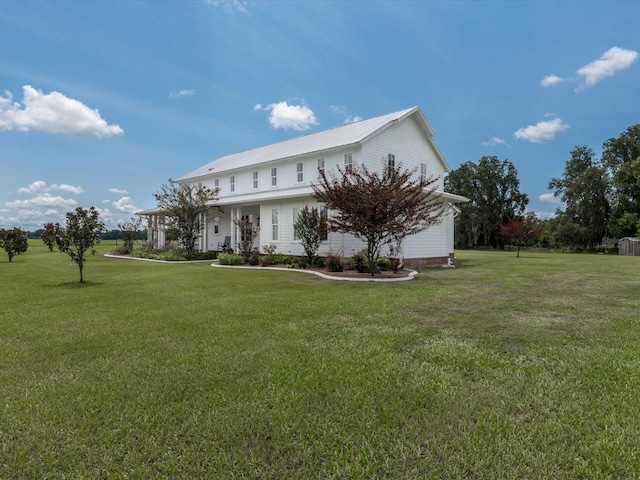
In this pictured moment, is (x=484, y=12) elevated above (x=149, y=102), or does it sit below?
above

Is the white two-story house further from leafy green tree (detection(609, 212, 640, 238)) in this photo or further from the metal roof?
leafy green tree (detection(609, 212, 640, 238))

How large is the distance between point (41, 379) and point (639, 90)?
95.9ft

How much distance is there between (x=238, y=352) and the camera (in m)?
4.37

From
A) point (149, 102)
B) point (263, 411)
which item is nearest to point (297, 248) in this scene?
point (149, 102)

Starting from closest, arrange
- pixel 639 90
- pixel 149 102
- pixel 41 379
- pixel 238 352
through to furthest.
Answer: pixel 41 379 → pixel 238 352 → pixel 149 102 → pixel 639 90

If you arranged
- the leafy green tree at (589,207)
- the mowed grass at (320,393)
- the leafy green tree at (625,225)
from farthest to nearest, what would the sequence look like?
the leafy green tree at (589,207)
the leafy green tree at (625,225)
the mowed grass at (320,393)

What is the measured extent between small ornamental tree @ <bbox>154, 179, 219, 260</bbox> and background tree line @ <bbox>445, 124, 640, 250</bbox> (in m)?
30.2

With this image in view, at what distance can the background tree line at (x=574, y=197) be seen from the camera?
38.9 m

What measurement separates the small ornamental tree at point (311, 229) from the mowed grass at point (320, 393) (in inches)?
339

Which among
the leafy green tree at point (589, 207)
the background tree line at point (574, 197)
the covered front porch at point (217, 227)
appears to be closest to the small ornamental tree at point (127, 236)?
the covered front porch at point (217, 227)

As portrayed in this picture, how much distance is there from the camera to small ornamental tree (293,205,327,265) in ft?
49.8

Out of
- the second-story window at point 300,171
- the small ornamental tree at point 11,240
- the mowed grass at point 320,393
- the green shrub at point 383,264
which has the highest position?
the second-story window at point 300,171

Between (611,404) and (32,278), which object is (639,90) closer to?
(611,404)

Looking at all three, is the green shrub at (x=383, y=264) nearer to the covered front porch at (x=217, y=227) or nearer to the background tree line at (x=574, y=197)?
the covered front porch at (x=217, y=227)
